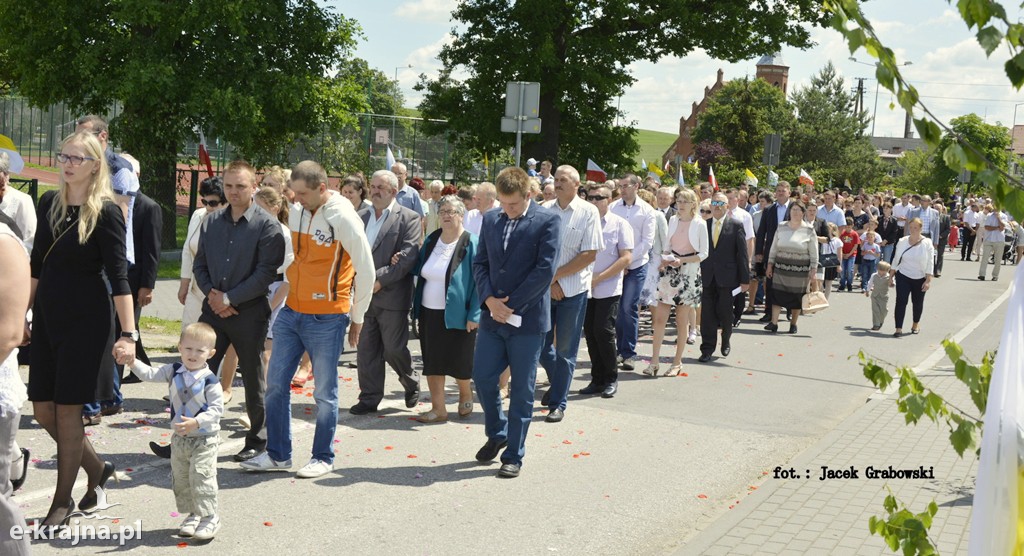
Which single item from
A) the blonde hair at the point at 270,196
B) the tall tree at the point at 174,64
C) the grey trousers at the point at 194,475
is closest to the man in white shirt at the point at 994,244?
the tall tree at the point at 174,64

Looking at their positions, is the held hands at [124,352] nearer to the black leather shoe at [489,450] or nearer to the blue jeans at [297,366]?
the blue jeans at [297,366]

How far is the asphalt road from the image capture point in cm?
581

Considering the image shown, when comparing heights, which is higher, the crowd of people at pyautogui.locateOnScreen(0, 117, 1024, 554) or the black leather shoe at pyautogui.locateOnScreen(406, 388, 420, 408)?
the crowd of people at pyautogui.locateOnScreen(0, 117, 1024, 554)

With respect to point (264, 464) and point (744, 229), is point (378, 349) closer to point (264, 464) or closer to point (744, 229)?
point (264, 464)

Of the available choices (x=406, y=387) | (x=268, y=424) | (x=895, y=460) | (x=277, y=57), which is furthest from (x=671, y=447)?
(x=277, y=57)

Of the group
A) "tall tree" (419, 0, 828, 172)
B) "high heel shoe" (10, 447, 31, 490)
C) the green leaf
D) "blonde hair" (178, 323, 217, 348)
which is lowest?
"high heel shoe" (10, 447, 31, 490)

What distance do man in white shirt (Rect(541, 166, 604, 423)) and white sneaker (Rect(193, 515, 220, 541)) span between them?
3748 mm

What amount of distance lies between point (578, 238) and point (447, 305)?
125 centimetres

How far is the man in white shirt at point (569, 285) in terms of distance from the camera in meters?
8.80

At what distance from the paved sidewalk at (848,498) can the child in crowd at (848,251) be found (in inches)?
491

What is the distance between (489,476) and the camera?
23.5 ft

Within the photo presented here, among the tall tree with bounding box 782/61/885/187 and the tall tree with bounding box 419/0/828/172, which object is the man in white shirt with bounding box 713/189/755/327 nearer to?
the tall tree with bounding box 419/0/828/172

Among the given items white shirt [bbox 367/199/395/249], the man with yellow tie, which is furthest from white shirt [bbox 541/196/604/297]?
the man with yellow tie

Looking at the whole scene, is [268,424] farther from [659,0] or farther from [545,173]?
[659,0]
